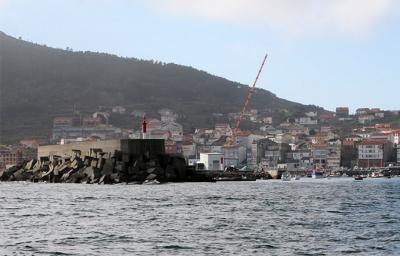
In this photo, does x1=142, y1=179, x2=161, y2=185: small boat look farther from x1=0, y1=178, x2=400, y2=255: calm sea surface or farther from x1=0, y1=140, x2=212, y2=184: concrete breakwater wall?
x1=0, y1=178, x2=400, y2=255: calm sea surface

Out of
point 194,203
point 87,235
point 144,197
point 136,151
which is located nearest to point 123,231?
point 87,235

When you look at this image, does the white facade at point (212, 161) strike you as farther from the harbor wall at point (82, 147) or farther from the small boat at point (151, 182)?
the small boat at point (151, 182)

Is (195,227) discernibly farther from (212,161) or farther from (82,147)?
(212,161)

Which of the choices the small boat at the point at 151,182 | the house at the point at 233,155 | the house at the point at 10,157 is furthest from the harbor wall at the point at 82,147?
the house at the point at 233,155

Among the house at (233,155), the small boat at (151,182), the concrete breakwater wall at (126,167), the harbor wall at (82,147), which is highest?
the house at (233,155)

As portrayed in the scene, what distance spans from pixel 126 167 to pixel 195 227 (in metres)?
48.8

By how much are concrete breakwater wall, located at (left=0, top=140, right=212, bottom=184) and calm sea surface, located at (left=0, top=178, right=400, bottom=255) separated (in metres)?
30.0

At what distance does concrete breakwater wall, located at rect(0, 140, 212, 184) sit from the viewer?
82125 mm

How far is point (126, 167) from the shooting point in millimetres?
82750

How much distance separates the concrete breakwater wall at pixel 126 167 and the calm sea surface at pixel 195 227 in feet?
98.4

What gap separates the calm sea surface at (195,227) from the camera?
91.3 feet

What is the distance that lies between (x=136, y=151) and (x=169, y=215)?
145ft

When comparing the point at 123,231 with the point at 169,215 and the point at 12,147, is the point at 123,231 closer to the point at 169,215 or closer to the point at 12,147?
the point at 169,215

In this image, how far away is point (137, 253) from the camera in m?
26.6
